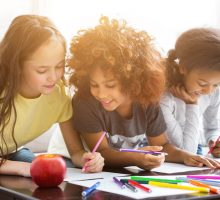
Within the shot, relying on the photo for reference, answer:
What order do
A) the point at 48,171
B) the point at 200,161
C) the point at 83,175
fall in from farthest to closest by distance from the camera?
1. the point at 200,161
2. the point at 83,175
3. the point at 48,171

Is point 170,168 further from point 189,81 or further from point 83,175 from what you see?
point 189,81

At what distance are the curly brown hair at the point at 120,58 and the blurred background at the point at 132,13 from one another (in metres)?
0.88

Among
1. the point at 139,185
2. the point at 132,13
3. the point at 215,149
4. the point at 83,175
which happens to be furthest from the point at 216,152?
the point at 132,13

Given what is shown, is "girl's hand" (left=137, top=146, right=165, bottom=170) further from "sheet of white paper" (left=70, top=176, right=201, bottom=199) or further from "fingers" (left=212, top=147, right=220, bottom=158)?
"fingers" (left=212, top=147, right=220, bottom=158)

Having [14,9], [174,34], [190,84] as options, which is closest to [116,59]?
[190,84]

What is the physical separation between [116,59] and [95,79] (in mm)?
91

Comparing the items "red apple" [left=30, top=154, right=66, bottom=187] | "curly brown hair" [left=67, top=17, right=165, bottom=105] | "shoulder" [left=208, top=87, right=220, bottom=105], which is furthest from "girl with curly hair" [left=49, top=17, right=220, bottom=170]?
"shoulder" [left=208, top=87, right=220, bottom=105]

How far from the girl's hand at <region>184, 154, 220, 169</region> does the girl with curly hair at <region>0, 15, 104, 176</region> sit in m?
0.36

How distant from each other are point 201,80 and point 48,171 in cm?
89

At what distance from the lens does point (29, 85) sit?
5.28ft

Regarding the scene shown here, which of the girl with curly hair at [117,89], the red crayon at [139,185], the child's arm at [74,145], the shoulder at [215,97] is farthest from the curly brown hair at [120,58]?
the shoulder at [215,97]

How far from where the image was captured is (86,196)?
3.55ft

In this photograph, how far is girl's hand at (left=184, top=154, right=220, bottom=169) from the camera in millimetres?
1612

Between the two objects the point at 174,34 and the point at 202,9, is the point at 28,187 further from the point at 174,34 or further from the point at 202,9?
the point at 202,9
